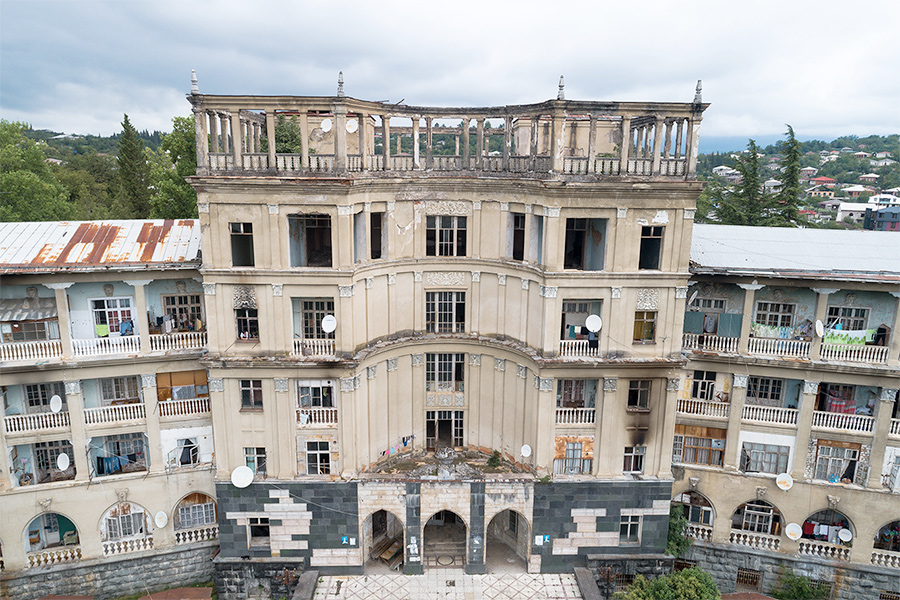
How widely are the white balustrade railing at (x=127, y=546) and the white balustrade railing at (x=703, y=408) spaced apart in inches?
1171

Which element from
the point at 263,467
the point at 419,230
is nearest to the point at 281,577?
the point at 263,467

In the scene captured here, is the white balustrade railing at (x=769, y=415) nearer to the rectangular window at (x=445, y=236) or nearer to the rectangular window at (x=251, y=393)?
the rectangular window at (x=445, y=236)

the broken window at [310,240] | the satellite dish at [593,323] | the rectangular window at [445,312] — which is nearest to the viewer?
the satellite dish at [593,323]

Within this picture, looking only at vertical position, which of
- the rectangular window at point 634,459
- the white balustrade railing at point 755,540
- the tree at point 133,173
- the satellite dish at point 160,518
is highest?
the tree at point 133,173

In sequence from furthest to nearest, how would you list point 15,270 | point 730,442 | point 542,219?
point 730,442, point 542,219, point 15,270

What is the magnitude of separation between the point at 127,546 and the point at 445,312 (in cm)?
2109

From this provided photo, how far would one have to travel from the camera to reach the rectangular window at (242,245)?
27.0 m

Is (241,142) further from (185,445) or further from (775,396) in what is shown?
(775,396)

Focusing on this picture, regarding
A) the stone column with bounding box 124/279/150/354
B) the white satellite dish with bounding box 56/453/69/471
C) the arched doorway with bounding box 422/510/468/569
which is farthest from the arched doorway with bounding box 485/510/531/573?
the white satellite dish with bounding box 56/453/69/471

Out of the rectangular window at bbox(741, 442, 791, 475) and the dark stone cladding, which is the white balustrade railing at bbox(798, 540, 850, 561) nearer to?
the rectangular window at bbox(741, 442, 791, 475)

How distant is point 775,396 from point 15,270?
38.9 metres

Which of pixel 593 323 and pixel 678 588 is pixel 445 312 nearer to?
pixel 593 323

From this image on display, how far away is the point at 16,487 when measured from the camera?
28.0 meters

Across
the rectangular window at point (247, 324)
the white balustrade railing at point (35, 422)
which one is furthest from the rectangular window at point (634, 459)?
the white balustrade railing at point (35, 422)
